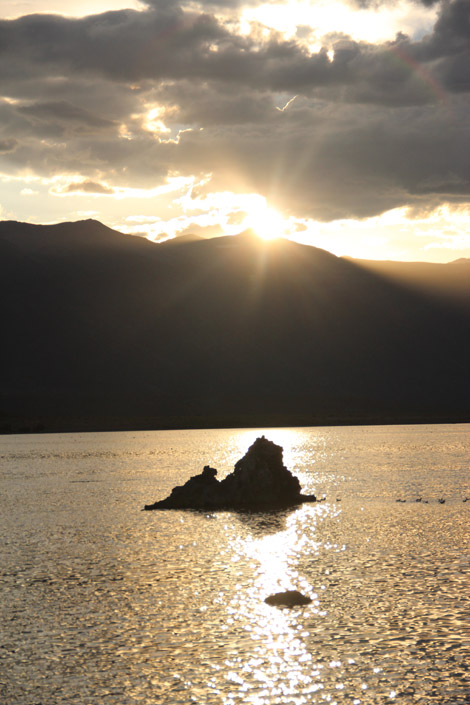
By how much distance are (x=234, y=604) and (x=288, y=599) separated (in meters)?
1.91

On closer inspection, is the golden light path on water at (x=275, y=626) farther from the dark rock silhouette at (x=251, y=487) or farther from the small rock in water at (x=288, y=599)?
the dark rock silhouette at (x=251, y=487)

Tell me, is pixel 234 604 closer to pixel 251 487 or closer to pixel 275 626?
pixel 275 626

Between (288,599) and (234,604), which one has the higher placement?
(288,599)

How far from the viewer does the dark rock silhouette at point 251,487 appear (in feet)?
194

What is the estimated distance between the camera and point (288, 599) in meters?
28.5

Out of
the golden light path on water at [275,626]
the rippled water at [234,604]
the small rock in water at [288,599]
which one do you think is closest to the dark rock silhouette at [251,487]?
the rippled water at [234,604]

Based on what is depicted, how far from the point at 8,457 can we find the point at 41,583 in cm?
9785

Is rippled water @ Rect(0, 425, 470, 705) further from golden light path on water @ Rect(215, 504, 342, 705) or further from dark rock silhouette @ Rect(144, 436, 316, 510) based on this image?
dark rock silhouette @ Rect(144, 436, 316, 510)

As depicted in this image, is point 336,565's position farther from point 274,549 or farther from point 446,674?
point 446,674

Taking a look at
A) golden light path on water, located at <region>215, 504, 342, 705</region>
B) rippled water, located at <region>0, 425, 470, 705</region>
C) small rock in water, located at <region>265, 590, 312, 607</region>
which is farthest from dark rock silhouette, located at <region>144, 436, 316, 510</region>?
small rock in water, located at <region>265, 590, 312, 607</region>

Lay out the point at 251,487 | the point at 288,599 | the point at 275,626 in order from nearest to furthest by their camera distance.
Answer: the point at 275,626 < the point at 288,599 < the point at 251,487

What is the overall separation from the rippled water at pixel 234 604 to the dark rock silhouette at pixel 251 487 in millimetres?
3011

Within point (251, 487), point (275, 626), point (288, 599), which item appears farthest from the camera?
point (251, 487)

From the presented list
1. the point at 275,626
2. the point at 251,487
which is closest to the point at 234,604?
the point at 275,626
